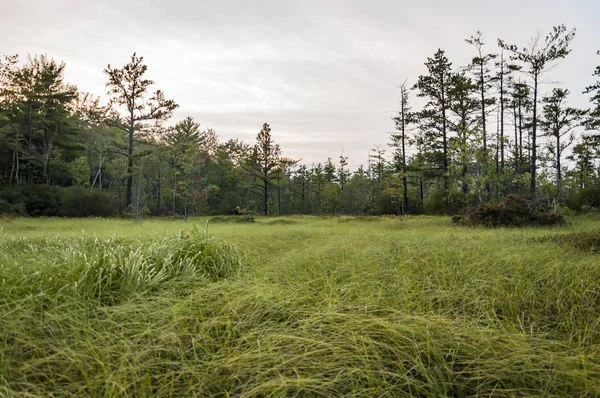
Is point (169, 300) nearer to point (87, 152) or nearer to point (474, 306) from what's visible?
point (474, 306)

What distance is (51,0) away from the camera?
281 inches

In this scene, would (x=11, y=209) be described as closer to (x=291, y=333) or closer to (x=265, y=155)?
(x=265, y=155)

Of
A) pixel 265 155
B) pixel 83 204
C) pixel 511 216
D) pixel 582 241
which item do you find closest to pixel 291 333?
pixel 582 241

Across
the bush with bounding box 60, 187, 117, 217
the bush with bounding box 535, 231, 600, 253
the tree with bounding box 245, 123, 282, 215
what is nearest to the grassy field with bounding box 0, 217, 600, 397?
the bush with bounding box 535, 231, 600, 253

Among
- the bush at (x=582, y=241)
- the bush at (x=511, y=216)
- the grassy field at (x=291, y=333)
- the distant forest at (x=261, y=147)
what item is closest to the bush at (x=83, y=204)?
the distant forest at (x=261, y=147)

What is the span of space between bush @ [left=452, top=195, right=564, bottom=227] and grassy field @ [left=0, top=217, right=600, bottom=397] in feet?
23.5

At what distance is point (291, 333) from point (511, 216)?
10495 mm

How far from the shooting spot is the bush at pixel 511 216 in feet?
31.9

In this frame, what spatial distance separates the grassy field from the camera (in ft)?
4.84

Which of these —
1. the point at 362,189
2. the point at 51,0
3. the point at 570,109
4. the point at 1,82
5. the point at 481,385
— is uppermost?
the point at 1,82

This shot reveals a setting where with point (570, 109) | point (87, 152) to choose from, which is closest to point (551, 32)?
point (570, 109)

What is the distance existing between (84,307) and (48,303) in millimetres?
309

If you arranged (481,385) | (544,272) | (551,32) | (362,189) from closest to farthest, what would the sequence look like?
(481,385) → (544,272) → (551,32) → (362,189)

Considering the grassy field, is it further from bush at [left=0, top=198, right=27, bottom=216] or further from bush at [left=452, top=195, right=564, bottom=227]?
bush at [left=0, top=198, right=27, bottom=216]
